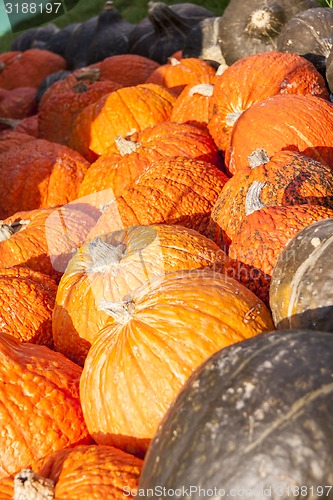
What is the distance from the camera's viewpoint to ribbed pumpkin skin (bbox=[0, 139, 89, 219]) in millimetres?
4535

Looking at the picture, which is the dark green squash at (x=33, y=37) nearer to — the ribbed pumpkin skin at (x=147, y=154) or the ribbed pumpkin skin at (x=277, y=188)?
the ribbed pumpkin skin at (x=147, y=154)

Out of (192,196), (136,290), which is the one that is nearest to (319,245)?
(136,290)

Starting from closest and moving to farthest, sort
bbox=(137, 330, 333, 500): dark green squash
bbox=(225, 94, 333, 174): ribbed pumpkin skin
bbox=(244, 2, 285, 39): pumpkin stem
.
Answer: bbox=(137, 330, 333, 500): dark green squash < bbox=(225, 94, 333, 174): ribbed pumpkin skin < bbox=(244, 2, 285, 39): pumpkin stem

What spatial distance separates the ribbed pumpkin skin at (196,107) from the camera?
15.1ft

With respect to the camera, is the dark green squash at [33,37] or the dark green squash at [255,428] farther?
the dark green squash at [33,37]

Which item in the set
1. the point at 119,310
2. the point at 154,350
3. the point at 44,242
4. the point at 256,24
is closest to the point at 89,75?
the point at 256,24

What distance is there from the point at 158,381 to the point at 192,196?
1.45m

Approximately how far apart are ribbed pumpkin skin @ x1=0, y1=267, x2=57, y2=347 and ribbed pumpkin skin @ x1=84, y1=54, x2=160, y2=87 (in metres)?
3.79

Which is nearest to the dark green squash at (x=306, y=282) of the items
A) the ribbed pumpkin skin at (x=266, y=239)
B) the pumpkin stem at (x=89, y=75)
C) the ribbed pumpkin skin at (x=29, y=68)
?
the ribbed pumpkin skin at (x=266, y=239)

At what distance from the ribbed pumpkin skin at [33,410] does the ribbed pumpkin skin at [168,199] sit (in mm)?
1011

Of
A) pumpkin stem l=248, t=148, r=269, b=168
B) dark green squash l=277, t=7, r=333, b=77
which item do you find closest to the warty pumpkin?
pumpkin stem l=248, t=148, r=269, b=168

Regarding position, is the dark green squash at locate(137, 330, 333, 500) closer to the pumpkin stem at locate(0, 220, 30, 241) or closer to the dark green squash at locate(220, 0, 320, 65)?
the pumpkin stem at locate(0, 220, 30, 241)

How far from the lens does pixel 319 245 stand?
7.18 feet

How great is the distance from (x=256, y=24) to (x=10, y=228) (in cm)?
279
